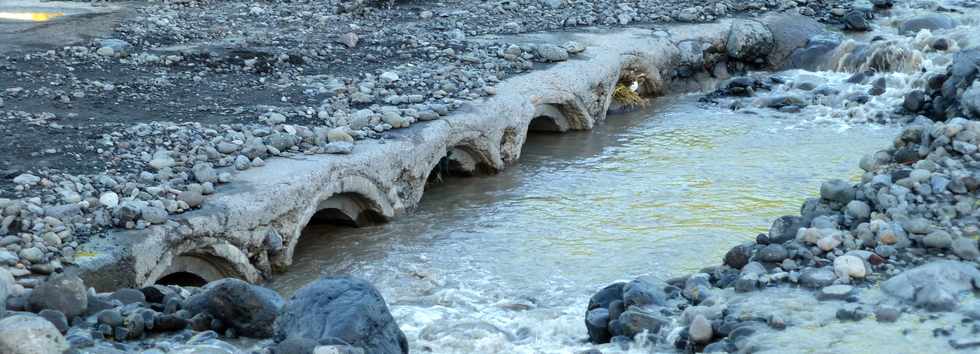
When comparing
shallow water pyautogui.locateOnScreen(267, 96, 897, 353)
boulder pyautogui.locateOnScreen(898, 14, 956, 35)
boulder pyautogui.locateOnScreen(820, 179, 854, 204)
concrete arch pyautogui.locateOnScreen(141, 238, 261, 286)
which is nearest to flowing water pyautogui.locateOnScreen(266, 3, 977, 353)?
shallow water pyautogui.locateOnScreen(267, 96, 897, 353)

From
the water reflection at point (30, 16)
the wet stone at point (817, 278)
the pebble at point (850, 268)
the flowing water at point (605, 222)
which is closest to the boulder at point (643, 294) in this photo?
the flowing water at point (605, 222)

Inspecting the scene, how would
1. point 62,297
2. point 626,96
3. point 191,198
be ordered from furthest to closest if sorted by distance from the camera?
1. point 626,96
2. point 191,198
3. point 62,297

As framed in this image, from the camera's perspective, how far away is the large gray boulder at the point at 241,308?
620cm

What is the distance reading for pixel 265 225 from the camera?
822 centimetres

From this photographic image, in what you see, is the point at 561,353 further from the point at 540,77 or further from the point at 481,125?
the point at 540,77

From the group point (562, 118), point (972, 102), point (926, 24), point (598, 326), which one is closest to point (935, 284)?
point (598, 326)

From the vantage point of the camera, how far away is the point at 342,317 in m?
5.86

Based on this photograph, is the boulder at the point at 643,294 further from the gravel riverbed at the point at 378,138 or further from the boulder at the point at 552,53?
the boulder at the point at 552,53

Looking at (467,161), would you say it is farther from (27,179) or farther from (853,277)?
(853,277)

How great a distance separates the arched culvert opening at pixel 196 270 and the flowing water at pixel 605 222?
50 cm

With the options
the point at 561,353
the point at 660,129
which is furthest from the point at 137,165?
the point at 660,129

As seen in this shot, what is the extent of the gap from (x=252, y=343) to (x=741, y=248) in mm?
2957

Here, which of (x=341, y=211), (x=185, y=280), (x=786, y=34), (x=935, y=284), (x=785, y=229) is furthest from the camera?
(x=786, y=34)

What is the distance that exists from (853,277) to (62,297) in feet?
13.4
